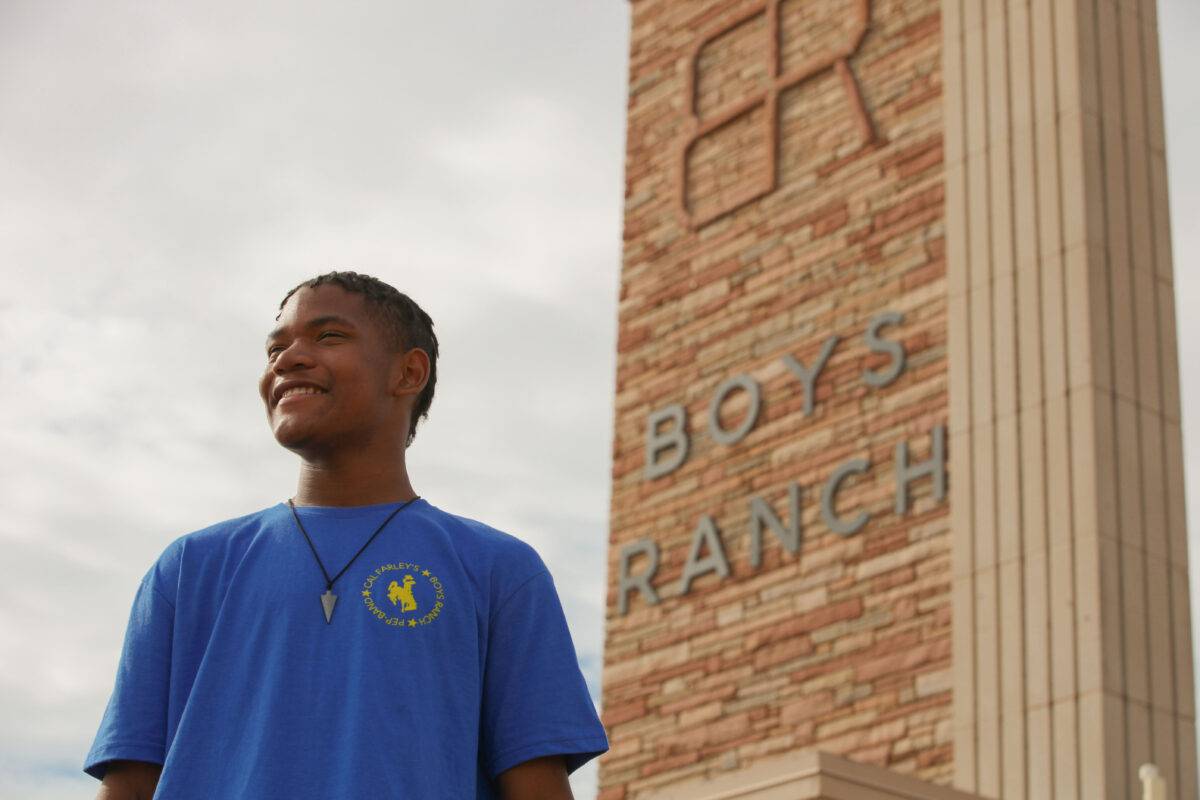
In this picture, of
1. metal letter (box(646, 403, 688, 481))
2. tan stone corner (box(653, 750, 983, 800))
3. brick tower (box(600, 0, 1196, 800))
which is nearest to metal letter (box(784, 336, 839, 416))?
brick tower (box(600, 0, 1196, 800))

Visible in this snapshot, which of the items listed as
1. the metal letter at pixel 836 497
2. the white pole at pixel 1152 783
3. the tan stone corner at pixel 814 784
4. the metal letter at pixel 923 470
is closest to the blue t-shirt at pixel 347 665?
the tan stone corner at pixel 814 784

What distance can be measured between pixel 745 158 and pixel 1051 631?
163 inches

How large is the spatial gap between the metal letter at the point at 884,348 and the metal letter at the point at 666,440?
1.50 metres

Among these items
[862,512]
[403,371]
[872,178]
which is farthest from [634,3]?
[403,371]

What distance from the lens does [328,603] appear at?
2502mm

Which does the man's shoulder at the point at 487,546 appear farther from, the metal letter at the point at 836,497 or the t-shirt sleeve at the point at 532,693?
the metal letter at the point at 836,497

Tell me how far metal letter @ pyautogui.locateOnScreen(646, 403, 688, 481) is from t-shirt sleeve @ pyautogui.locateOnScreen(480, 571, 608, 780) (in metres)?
10.3

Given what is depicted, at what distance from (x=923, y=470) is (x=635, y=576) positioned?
89.9 inches

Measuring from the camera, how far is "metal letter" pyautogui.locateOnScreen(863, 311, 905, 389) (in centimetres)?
1170

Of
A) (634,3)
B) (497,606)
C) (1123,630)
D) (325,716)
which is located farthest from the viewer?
(634,3)

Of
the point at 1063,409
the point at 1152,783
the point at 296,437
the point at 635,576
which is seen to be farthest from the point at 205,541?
the point at 635,576

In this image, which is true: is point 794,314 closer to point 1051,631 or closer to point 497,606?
point 1051,631

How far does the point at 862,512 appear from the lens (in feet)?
37.8

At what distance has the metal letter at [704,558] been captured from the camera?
40.4 feet
